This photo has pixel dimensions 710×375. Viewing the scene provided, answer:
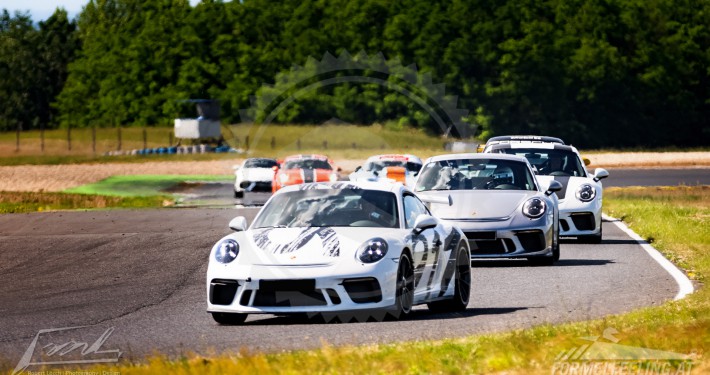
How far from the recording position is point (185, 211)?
33.5 m

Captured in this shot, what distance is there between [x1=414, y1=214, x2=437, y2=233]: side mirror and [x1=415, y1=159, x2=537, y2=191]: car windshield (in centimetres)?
631

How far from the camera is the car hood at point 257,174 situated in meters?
44.8

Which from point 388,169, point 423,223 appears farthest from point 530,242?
point 388,169

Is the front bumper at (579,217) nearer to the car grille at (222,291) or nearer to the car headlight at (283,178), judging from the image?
the car grille at (222,291)

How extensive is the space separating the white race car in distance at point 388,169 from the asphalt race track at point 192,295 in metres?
12.6

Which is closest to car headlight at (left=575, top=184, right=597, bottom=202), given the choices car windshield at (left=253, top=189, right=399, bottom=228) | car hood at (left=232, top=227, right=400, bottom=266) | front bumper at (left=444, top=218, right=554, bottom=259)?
front bumper at (left=444, top=218, right=554, bottom=259)

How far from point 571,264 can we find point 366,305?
6.85 m

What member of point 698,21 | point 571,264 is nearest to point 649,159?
point 698,21

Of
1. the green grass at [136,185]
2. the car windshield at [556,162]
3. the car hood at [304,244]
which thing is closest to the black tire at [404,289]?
the car hood at [304,244]

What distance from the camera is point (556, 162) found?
2294 cm

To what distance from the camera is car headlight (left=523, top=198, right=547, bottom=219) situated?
17.9 m

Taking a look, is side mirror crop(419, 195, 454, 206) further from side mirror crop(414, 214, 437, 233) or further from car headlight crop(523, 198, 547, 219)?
side mirror crop(414, 214, 437, 233)

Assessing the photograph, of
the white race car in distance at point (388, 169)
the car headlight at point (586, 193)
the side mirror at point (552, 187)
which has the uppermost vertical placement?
the side mirror at point (552, 187)

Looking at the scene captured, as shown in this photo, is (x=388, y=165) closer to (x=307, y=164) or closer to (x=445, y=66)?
(x=307, y=164)
